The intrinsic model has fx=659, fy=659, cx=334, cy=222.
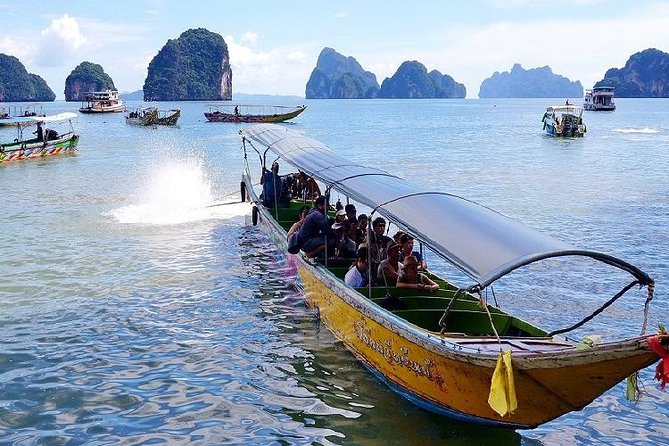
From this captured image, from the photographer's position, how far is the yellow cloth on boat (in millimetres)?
6000

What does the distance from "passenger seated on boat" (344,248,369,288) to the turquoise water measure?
1047mm

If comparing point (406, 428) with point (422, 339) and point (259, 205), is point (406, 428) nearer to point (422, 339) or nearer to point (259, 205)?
point (422, 339)

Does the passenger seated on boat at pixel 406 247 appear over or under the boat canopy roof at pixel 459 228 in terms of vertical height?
under

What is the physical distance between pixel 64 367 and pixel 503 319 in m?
6.16

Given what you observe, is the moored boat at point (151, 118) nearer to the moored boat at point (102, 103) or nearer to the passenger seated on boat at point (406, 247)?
the moored boat at point (102, 103)

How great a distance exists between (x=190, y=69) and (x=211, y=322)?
18712cm

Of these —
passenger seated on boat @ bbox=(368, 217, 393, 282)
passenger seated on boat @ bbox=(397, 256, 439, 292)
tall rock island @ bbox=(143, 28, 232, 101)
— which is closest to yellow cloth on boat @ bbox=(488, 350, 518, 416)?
passenger seated on boat @ bbox=(397, 256, 439, 292)

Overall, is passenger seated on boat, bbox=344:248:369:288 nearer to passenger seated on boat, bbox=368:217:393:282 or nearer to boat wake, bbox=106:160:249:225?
passenger seated on boat, bbox=368:217:393:282

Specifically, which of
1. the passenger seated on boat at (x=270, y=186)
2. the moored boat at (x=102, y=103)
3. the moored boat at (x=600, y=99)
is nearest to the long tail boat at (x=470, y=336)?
the passenger seated on boat at (x=270, y=186)

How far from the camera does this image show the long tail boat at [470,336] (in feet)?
19.8

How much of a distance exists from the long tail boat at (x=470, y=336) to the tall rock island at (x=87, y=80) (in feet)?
634

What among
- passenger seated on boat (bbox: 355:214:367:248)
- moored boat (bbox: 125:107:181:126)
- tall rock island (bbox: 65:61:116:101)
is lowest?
passenger seated on boat (bbox: 355:214:367:248)

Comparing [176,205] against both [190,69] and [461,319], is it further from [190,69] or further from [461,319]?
[190,69]

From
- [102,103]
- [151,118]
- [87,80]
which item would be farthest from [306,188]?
[87,80]
